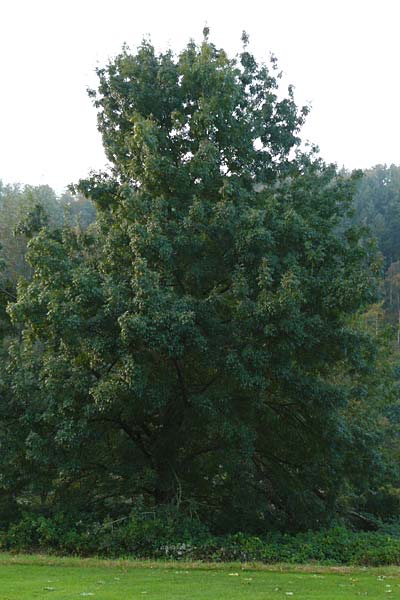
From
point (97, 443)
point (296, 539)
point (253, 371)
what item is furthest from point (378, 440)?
point (97, 443)

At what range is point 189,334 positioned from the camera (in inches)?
588

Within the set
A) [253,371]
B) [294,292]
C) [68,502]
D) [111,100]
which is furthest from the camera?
[111,100]

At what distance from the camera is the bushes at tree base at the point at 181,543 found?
14703 mm

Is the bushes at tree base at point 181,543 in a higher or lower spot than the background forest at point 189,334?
lower

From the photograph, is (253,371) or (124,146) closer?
(253,371)

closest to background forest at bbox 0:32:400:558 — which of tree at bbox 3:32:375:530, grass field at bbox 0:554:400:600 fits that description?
tree at bbox 3:32:375:530

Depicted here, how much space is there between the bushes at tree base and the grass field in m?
1.15

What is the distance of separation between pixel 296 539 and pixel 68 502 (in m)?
5.92

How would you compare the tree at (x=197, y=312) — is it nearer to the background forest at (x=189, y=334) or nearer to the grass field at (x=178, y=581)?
the background forest at (x=189, y=334)

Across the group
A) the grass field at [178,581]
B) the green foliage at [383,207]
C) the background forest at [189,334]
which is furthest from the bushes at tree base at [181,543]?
the green foliage at [383,207]

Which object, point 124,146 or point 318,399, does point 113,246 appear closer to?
point 124,146

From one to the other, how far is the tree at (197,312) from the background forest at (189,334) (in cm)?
5

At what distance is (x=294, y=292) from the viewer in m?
14.4

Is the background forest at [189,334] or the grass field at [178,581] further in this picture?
the background forest at [189,334]
